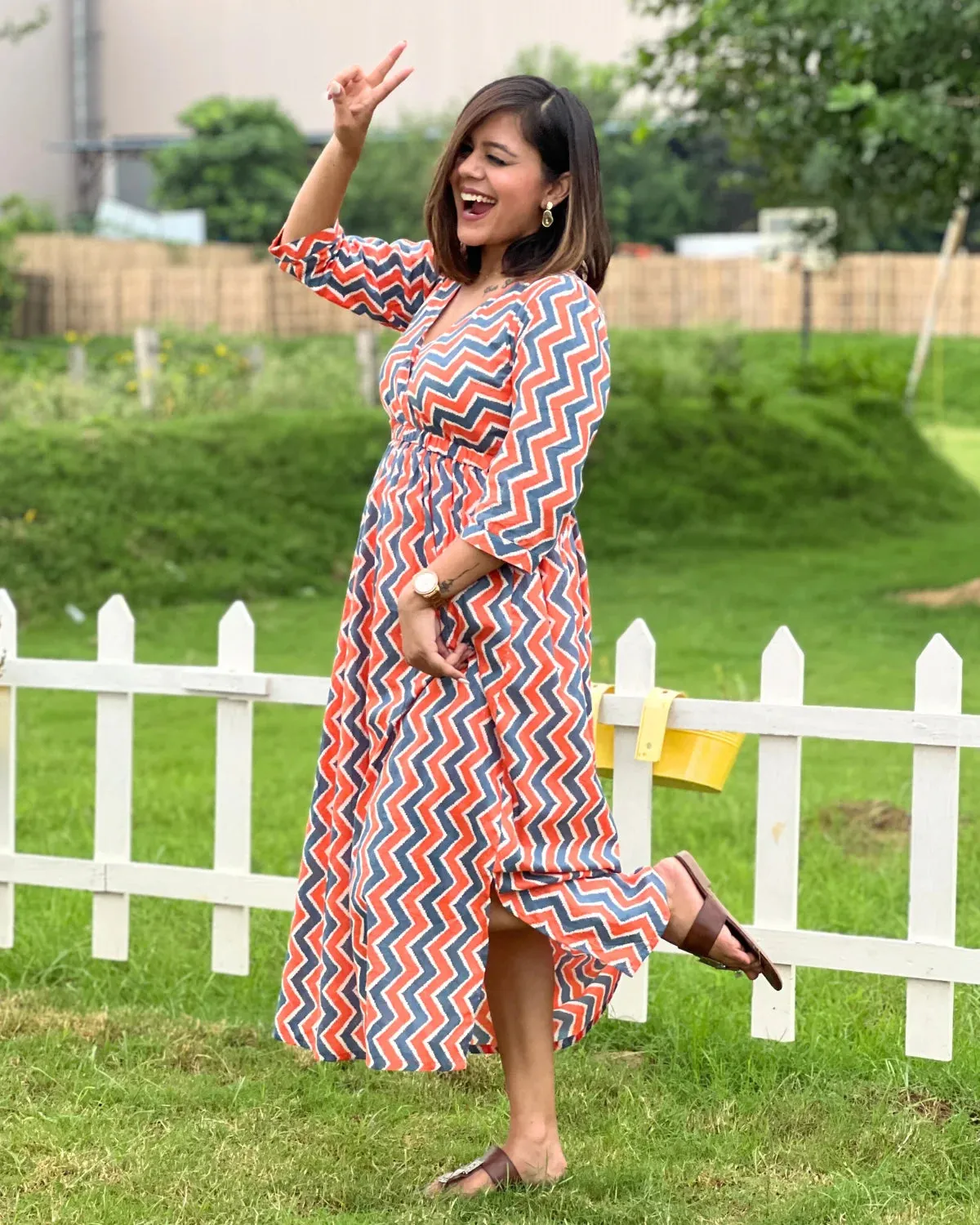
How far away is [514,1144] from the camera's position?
2766 mm

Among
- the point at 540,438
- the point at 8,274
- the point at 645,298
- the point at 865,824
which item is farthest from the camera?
the point at 645,298

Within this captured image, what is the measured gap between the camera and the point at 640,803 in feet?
11.7

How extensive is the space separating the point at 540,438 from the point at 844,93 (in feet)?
20.3

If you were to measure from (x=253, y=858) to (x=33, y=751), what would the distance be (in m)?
1.70

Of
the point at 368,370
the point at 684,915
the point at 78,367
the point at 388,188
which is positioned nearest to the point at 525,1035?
the point at 684,915

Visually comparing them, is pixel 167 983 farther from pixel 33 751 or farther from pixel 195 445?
pixel 195 445

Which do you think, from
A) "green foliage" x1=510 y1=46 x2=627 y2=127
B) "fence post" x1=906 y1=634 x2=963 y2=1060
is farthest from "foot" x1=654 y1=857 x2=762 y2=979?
"green foliage" x1=510 y1=46 x2=627 y2=127

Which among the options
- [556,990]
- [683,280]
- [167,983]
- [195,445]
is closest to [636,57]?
[195,445]

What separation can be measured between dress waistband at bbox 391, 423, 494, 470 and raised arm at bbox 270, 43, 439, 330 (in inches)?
15.3

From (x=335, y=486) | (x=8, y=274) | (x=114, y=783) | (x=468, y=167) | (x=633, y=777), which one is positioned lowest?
(x=114, y=783)

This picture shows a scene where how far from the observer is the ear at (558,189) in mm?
2699

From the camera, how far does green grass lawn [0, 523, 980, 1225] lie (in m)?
2.78

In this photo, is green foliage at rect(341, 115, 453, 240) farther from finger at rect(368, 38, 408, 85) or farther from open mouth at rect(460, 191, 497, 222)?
open mouth at rect(460, 191, 497, 222)

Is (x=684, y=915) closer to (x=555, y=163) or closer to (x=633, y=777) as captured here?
(x=633, y=777)
